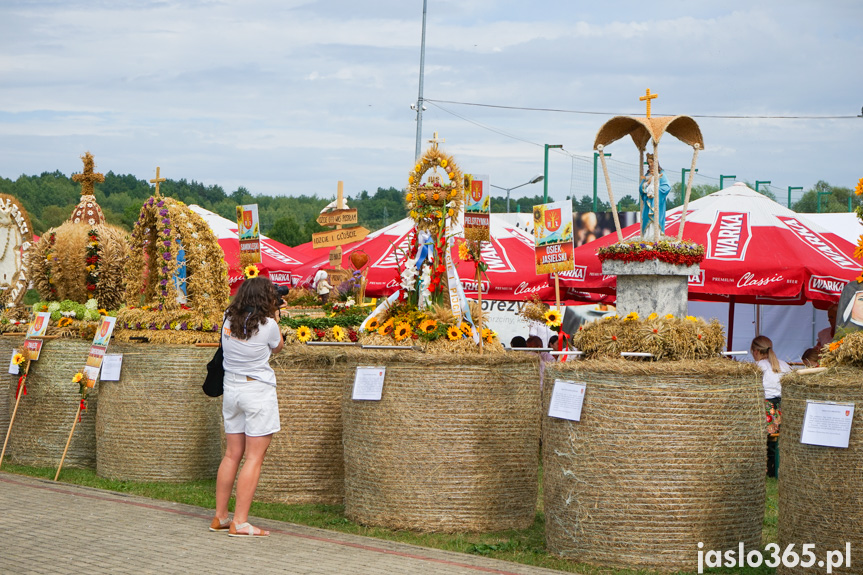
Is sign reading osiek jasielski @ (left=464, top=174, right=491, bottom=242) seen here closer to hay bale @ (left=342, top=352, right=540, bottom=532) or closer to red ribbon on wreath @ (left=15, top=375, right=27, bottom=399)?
hay bale @ (left=342, top=352, right=540, bottom=532)

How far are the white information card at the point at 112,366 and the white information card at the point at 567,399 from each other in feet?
13.5

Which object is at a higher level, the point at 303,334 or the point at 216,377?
the point at 303,334

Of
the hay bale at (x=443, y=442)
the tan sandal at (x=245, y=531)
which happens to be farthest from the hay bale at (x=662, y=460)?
the tan sandal at (x=245, y=531)

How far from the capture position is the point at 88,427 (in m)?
8.89

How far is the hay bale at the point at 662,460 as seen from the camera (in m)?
5.22

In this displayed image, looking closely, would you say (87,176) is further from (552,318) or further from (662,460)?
(662,460)

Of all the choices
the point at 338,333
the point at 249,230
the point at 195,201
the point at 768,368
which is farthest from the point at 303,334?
the point at 195,201

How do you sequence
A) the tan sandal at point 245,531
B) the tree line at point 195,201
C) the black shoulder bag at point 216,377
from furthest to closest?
the tree line at point 195,201 → the black shoulder bag at point 216,377 → the tan sandal at point 245,531

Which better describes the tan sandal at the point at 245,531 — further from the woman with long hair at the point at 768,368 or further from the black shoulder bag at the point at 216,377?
the woman with long hair at the point at 768,368

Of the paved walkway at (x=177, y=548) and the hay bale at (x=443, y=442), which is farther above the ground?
the hay bale at (x=443, y=442)

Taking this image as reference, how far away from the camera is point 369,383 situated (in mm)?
6297

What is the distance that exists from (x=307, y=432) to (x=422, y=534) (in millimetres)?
1392

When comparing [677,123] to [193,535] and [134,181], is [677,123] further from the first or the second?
[134,181]

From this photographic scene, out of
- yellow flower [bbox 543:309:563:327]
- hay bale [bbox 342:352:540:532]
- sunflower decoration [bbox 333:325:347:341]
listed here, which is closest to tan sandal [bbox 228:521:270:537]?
hay bale [bbox 342:352:540:532]
